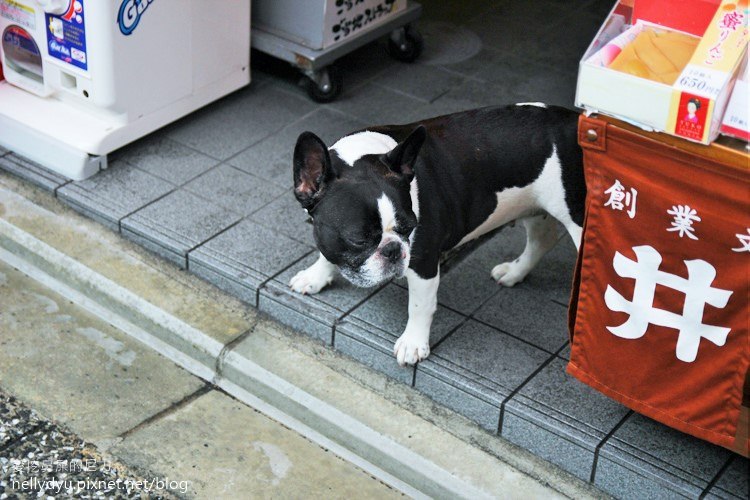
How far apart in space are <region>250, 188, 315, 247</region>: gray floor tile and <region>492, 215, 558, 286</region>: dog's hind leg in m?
0.77

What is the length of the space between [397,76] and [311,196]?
2.34 metres

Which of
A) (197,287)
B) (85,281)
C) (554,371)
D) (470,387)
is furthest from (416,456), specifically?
(85,281)

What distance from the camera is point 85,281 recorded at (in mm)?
3939

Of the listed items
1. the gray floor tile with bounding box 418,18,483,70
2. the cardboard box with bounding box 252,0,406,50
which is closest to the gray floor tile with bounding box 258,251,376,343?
the cardboard box with bounding box 252,0,406,50

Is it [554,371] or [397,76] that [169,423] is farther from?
[397,76]

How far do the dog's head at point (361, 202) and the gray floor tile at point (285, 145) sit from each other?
1.33 metres

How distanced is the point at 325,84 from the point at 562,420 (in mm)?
2290

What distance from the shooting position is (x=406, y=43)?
5234 millimetres

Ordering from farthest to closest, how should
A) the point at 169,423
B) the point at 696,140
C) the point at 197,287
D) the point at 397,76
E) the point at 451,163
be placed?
the point at 397,76
the point at 197,287
the point at 169,423
the point at 451,163
the point at 696,140

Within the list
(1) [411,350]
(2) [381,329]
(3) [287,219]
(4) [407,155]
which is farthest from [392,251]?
(3) [287,219]

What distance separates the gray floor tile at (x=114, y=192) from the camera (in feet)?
13.5

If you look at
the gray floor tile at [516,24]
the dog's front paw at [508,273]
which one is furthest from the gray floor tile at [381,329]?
the gray floor tile at [516,24]

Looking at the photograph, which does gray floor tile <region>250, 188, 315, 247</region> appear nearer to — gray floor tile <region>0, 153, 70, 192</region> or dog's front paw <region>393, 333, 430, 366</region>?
dog's front paw <region>393, 333, 430, 366</region>

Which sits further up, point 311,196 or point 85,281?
point 311,196
